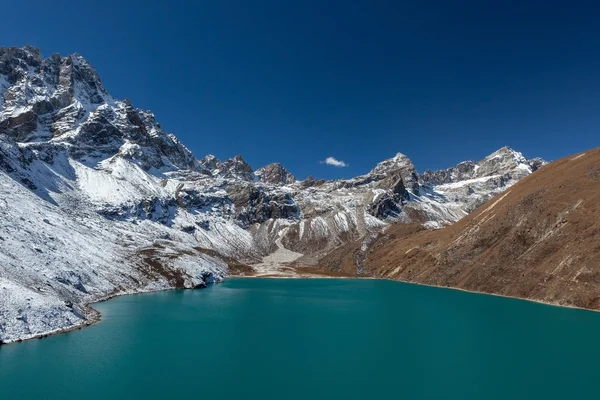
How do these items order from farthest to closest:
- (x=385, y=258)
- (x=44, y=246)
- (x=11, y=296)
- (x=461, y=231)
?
(x=385, y=258)
(x=461, y=231)
(x=44, y=246)
(x=11, y=296)

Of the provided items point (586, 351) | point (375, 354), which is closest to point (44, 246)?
point (375, 354)

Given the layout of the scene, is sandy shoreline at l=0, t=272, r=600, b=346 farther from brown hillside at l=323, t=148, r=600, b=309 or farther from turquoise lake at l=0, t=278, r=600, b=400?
turquoise lake at l=0, t=278, r=600, b=400

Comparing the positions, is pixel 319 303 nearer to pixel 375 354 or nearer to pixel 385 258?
pixel 375 354

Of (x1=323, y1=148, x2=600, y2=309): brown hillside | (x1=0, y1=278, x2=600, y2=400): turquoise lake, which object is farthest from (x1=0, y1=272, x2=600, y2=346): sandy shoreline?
(x1=0, y1=278, x2=600, y2=400): turquoise lake

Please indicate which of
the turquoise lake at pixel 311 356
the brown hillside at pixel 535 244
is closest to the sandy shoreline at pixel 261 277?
the brown hillside at pixel 535 244

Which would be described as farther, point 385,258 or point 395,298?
point 385,258

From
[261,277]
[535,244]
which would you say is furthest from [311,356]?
[261,277]

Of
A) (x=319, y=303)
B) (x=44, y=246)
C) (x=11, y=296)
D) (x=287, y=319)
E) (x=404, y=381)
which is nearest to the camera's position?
(x=404, y=381)
